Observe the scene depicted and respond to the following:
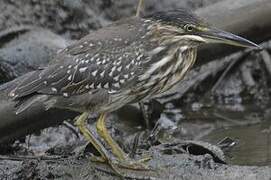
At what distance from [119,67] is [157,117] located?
2319 mm

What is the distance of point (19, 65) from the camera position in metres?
7.42

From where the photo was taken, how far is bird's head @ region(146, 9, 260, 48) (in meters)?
5.22

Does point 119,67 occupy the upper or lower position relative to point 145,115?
upper

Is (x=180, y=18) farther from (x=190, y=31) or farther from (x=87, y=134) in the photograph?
(x=87, y=134)

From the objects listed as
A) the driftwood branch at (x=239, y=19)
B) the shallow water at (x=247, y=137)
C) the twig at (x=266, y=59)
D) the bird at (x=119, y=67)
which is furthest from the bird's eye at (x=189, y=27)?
the twig at (x=266, y=59)

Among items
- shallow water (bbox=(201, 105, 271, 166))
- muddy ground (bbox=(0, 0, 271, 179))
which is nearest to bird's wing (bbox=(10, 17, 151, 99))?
muddy ground (bbox=(0, 0, 271, 179))

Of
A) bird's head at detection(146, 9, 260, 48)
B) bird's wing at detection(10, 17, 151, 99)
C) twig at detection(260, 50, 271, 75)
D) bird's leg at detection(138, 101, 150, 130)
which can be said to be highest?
bird's head at detection(146, 9, 260, 48)

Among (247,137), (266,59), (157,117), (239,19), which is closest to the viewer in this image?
(247,137)

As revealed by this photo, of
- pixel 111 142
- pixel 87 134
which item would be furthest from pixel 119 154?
pixel 87 134

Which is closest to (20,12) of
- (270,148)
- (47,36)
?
(47,36)

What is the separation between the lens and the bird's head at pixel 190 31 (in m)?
5.22

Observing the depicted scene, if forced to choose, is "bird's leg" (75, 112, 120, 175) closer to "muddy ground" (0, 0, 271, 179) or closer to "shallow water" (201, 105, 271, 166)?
"muddy ground" (0, 0, 271, 179)

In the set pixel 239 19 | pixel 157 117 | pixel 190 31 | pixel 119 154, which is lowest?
pixel 157 117

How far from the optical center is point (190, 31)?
5.24 metres
